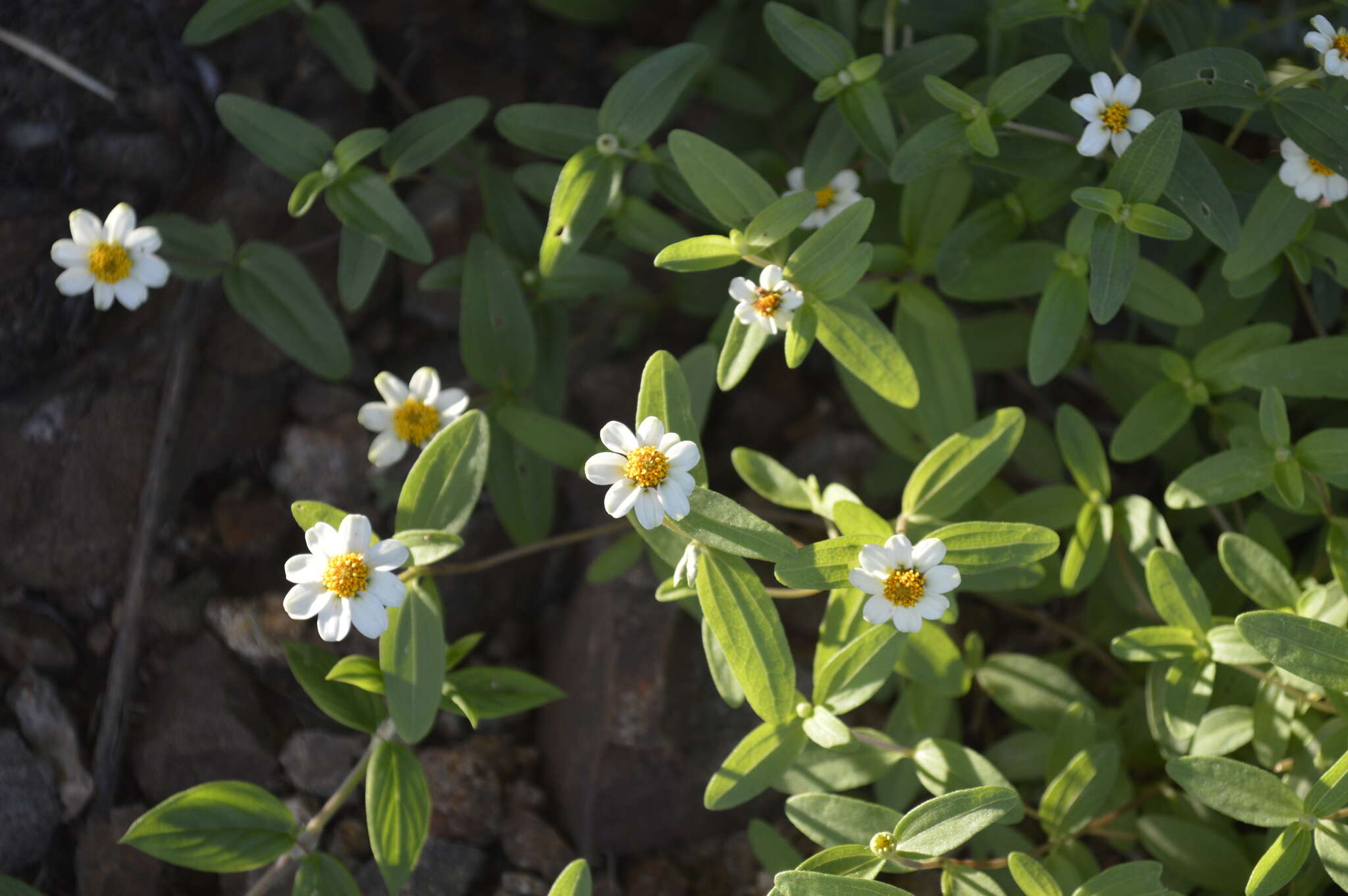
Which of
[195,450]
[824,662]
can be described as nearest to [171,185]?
[195,450]

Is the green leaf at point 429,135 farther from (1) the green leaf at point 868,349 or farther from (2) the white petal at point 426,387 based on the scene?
(1) the green leaf at point 868,349

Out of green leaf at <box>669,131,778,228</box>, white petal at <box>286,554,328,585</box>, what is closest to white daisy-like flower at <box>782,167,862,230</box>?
green leaf at <box>669,131,778,228</box>

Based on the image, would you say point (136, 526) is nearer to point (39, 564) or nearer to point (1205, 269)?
point (39, 564)

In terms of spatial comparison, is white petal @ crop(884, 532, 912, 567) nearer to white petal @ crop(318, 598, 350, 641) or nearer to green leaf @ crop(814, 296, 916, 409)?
green leaf @ crop(814, 296, 916, 409)

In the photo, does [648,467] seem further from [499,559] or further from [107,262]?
[107,262]

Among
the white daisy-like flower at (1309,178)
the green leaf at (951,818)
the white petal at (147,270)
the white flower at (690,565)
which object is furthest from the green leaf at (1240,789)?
the white petal at (147,270)

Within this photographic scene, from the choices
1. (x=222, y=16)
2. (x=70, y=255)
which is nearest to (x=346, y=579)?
(x=70, y=255)
